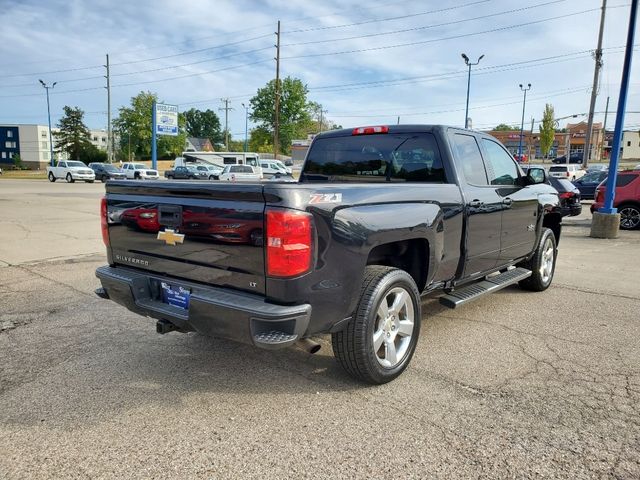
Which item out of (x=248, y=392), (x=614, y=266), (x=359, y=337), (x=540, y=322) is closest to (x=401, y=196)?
(x=359, y=337)

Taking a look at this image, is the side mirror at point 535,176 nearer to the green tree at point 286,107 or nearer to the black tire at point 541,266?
the black tire at point 541,266

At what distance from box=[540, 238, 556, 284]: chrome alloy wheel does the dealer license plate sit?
4.58 metres

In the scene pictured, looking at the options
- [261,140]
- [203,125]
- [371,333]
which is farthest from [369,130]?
[203,125]

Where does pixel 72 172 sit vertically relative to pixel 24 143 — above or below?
below

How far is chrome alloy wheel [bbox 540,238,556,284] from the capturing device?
19.9ft

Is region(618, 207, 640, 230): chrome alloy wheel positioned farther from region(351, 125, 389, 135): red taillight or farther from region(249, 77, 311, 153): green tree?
region(249, 77, 311, 153): green tree

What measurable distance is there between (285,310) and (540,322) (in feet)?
10.9

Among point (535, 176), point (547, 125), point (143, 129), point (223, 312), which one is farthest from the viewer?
point (143, 129)

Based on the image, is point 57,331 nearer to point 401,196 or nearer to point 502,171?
point 401,196

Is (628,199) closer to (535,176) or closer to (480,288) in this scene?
(535,176)

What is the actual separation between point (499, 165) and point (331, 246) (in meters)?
2.94

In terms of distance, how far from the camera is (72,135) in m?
89.8

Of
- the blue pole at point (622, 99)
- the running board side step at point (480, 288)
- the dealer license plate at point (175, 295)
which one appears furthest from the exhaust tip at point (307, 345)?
the blue pole at point (622, 99)

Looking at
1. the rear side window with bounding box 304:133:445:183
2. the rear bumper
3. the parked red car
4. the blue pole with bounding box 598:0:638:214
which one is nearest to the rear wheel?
the parked red car
